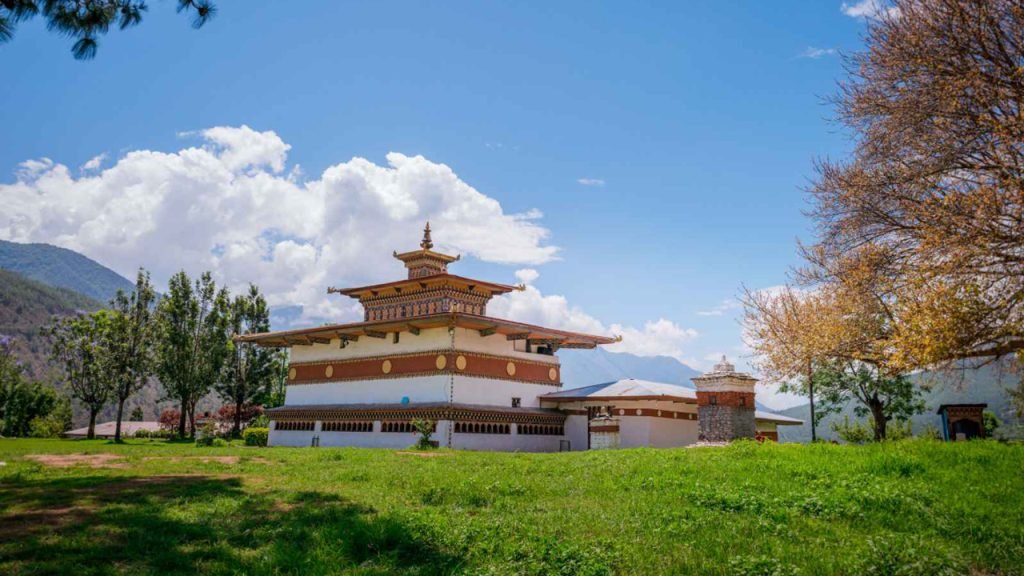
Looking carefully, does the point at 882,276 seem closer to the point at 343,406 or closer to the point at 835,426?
the point at 343,406

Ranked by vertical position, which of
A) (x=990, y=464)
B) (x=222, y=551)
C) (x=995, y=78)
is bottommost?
(x=222, y=551)

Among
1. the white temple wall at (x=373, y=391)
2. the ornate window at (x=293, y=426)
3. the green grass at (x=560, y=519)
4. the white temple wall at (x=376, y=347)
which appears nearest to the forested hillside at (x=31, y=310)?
the ornate window at (x=293, y=426)

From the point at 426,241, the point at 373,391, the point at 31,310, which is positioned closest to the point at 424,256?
the point at 426,241

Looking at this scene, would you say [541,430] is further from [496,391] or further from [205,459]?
[205,459]

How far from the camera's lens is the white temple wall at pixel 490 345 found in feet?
110

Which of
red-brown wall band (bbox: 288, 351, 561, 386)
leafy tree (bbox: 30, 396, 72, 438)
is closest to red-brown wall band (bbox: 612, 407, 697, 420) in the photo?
red-brown wall band (bbox: 288, 351, 561, 386)

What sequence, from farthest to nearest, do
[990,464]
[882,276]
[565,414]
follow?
[565,414]
[882,276]
[990,464]

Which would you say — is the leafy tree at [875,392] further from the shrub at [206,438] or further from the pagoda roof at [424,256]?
the shrub at [206,438]

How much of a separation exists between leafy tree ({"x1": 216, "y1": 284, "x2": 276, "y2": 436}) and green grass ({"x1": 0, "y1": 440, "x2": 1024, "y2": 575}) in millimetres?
40557

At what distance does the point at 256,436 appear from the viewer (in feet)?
137

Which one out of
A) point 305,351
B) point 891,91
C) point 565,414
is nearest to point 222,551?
point 891,91

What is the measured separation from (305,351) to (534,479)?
30219 millimetres

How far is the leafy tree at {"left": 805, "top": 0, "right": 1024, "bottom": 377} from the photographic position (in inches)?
490

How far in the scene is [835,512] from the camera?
9.52m
